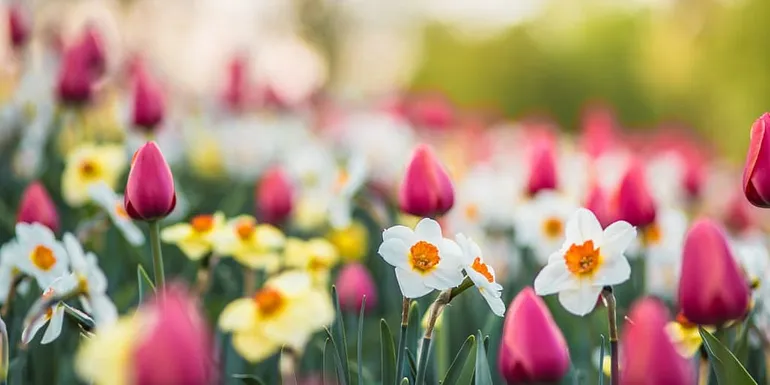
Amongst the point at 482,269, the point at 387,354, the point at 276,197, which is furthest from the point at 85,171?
the point at 482,269

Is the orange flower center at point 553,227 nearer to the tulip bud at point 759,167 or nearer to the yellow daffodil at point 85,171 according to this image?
the tulip bud at point 759,167

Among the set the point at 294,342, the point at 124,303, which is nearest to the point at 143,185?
the point at 294,342

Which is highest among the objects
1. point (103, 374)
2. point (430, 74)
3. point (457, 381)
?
point (103, 374)

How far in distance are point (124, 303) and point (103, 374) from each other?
1.05 metres

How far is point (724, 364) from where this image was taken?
121 cm

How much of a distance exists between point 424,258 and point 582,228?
0.76ft

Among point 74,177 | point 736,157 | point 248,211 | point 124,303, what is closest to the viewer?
point 124,303

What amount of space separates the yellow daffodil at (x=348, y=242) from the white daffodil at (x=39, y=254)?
1.16 meters

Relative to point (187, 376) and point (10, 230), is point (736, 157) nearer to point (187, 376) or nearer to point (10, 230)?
point (10, 230)

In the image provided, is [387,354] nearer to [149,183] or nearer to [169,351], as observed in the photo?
[149,183]

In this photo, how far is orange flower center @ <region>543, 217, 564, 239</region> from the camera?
2182 mm

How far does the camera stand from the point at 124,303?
5.93 ft

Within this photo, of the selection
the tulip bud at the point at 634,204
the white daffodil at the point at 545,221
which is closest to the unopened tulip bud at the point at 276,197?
the white daffodil at the point at 545,221

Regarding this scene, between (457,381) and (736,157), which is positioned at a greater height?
(457,381)
